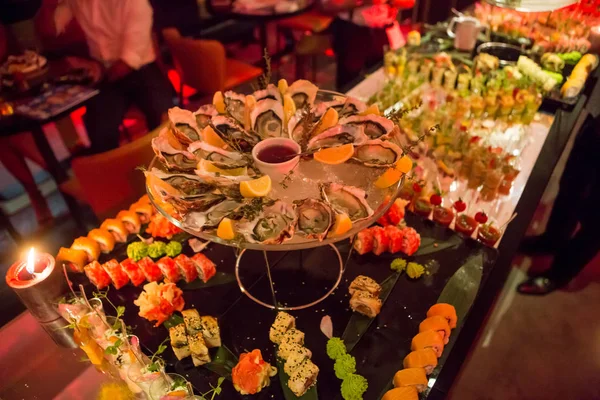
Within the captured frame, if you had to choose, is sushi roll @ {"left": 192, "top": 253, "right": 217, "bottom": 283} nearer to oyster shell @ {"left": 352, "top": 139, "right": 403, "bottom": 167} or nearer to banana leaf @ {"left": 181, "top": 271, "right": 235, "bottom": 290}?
banana leaf @ {"left": 181, "top": 271, "right": 235, "bottom": 290}

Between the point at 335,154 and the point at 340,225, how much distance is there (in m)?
0.28

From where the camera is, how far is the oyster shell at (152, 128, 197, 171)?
4.75 feet

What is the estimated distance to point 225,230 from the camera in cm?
119

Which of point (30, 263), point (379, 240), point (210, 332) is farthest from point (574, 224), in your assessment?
point (30, 263)

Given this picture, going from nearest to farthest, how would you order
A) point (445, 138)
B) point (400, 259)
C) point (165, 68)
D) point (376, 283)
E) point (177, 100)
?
1. point (376, 283)
2. point (400, 259)
3. point (445, 138)
4. point (177, 100)
5. point (165, 68)

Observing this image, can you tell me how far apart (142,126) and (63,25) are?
0.96 meters

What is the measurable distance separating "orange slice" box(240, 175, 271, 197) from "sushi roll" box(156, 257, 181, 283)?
554mm

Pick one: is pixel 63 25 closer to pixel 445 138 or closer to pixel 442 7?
→ pixel 445 138

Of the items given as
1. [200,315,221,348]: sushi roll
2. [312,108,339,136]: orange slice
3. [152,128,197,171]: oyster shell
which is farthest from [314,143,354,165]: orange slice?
[200,315,221,348]: sushi roll

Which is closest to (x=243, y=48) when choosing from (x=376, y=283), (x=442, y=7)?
(x=442, y=7)

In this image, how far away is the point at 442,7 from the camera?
561 cm

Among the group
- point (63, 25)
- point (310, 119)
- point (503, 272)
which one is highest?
point (310, 119)

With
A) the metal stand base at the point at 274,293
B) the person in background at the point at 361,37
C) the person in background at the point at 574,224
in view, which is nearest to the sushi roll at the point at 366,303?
the metal stand base at the point at 274,293

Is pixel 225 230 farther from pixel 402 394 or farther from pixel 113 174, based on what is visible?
pixel 113 174
